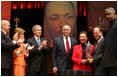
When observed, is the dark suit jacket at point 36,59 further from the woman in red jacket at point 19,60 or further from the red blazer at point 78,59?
the red blazer at point 78,59

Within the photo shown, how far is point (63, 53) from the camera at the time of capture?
4406 millimetres

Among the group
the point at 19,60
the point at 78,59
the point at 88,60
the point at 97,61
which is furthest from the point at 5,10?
the point at 97,61

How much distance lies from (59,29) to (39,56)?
1.49 meters

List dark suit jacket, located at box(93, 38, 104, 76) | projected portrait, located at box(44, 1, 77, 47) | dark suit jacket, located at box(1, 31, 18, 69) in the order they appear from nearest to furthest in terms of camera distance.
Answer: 1. dark suit jacket, located at box(1, 31, 18, 69)
2. dark suit jacket, located at box(93, 38, 104, 76)
3. projected portrait, located at box(44, 1, 77, 47)

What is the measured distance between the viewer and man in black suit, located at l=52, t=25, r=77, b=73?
4.36 metres

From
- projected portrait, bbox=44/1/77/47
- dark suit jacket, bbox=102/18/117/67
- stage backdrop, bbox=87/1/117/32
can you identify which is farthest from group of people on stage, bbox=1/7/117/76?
stage backdrop, bbox=87/1/117/32

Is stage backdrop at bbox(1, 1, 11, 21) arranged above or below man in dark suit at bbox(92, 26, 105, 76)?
above

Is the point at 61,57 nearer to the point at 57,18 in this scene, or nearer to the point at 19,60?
the point at 19,60

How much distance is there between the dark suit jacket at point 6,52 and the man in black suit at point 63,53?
2.72ft

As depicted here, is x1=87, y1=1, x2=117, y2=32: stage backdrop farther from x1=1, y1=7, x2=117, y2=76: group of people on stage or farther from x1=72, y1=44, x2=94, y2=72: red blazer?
x1=72, y1=44, x2=94, y2=72: red blazer

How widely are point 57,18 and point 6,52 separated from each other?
7.21 ft

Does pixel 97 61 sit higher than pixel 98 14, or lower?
lower

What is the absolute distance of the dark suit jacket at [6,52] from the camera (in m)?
3.82

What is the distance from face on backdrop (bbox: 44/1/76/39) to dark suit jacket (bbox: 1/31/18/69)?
1987mm
